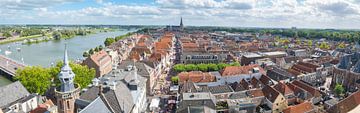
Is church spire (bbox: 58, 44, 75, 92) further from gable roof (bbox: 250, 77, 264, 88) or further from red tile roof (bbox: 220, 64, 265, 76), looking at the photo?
red tile roof (bbox: 220, 64, 265, 76)

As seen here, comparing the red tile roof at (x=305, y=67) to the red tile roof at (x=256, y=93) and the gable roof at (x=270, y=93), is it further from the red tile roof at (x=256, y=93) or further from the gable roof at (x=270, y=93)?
the red tile roof at (x=256, y=93)

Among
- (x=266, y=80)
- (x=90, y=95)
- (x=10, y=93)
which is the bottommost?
(x=266, y=80)

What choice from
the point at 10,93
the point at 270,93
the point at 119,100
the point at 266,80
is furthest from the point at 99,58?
the point at 270,93

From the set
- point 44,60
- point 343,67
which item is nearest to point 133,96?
point 343,67

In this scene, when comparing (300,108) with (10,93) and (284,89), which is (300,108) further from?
(10,93)

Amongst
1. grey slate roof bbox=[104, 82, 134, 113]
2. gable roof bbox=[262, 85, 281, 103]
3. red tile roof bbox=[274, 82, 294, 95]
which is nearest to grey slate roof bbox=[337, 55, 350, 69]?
red tile roof bbox=[274, 82, 294, 95]

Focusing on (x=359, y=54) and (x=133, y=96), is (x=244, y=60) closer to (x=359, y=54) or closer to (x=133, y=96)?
(x=359, y=54)

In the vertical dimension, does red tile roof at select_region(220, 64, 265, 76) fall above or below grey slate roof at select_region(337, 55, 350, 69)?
below

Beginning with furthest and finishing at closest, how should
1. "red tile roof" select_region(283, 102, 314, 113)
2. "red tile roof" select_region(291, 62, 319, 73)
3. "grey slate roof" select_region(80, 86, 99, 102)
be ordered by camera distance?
"red tile roof" select_region(291, 62, 319, 73) < "red tile roof" select_region(283, 102, 314, 113) < "grey slate roof" select_region(80, 86, 99, 102)
